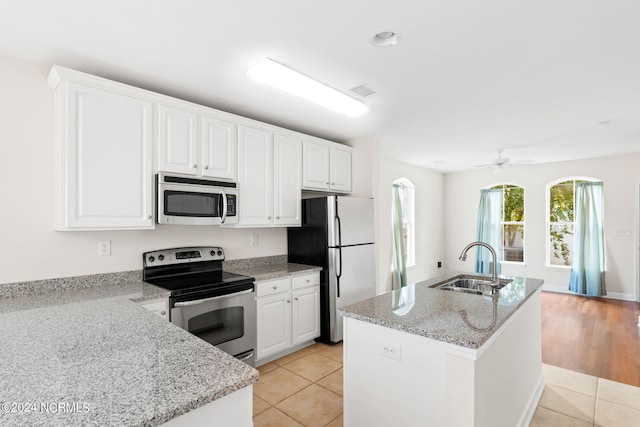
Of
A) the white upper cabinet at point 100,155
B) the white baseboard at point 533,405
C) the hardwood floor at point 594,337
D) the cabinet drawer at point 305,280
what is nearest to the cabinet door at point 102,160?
the white upper cabinet at point 100,155

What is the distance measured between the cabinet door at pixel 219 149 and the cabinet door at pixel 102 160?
450mm

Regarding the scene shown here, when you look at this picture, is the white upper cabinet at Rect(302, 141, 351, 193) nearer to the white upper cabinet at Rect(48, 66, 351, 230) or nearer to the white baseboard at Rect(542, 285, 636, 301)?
the white upper cabinet at Rect(48, 66, 351, 230)

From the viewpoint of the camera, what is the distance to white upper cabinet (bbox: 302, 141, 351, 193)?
12.3 feet

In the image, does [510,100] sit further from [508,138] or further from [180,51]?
[180,51]

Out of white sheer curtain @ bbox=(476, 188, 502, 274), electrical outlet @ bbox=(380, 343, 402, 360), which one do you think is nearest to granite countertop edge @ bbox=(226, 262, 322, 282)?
electrical outlet @ bbox=(380, 343, 402, 360)

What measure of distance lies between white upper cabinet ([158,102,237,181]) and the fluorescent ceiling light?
2.23ft

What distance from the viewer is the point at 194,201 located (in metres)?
2.77

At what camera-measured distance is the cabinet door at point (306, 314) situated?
11.1 ft

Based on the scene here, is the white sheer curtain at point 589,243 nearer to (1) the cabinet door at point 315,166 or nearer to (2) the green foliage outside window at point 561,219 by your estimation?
(2) the green foliage outside window at point 561,219

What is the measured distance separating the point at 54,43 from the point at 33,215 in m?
1.15

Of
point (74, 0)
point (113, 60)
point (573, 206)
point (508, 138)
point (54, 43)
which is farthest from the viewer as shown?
point (573, 206)

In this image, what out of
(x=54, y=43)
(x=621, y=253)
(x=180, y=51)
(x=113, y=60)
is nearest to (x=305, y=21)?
(x=180, y=51)

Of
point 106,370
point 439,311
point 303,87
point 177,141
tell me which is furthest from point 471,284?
point 177,141

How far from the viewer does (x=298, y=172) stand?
365 centimetres
